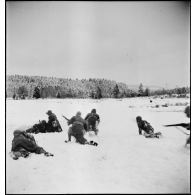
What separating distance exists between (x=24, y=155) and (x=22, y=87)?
1.03 meters

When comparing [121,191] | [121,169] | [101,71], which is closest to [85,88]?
[101,71]

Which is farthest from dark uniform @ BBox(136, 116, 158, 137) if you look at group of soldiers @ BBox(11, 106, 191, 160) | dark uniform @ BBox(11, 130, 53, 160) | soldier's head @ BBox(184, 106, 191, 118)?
dark uniform @ BBox(11, 130, 53, 160)

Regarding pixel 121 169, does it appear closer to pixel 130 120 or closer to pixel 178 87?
pixel 130 120

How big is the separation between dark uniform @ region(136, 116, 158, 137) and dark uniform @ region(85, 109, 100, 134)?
644 mm

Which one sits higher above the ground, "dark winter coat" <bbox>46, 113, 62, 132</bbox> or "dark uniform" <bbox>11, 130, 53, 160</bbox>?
"dark winter coat" <bbox>46, 113, 62, 132</bbox>

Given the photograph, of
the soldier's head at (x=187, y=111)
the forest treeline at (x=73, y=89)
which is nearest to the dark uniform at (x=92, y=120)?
the forest treeline at (x=73, y=89)

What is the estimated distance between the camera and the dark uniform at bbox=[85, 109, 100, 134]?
409 cm

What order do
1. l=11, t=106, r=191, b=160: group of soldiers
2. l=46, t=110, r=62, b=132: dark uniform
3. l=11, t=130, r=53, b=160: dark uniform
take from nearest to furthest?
l=11, t=130, r=53, b=160: dark uniform, l=11, t=106, r=191, b=160: group of soldiers, l=46, t=110, r=62, b=132: dark uniform

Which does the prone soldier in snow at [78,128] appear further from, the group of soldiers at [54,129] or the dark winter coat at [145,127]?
the dark winter coat at [145,127]

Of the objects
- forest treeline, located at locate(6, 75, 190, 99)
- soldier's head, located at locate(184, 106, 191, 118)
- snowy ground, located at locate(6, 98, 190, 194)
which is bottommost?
snowy ground, located at locate(6, 98, 190, 194)

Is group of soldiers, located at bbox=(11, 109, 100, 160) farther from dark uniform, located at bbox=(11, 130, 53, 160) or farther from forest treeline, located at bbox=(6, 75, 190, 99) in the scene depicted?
forest treeline, located at bbox=(6, 75, 190, 99)

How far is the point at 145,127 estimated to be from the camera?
13.6 ft

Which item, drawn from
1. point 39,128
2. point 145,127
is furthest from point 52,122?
point 145,127

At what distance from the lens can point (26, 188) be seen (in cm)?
354
